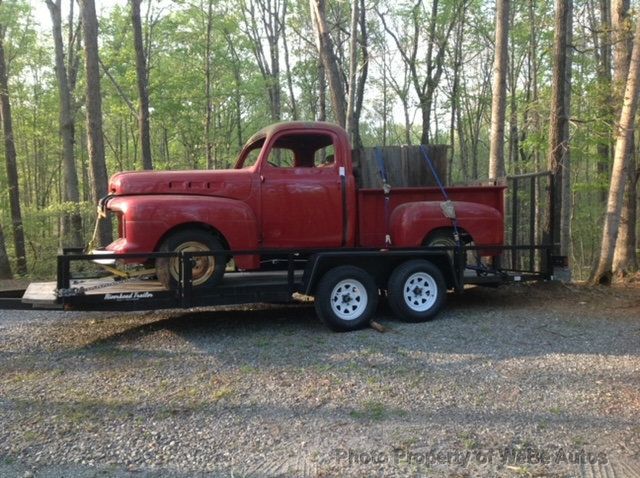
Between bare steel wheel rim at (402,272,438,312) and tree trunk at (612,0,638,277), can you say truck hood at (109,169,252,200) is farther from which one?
tree trunk at (612,0,638,277)

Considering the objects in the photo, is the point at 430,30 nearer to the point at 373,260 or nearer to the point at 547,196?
the point at 547,196

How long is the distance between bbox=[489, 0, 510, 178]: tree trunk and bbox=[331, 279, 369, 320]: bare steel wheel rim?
6153 millimetres

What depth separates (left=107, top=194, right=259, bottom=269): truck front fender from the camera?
248 inches

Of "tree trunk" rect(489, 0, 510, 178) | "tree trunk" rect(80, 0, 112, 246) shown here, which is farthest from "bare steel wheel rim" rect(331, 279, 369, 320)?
"tree trunk" rect(80, 0, 112, 246)

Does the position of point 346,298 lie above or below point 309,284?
below

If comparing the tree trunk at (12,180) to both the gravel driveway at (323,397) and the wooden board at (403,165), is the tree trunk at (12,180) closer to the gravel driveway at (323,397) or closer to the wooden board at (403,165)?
the gravel driveway at (323,397)

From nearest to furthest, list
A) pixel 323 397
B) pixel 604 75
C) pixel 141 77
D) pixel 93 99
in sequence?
pixel 323 397 → pixel 93 99 → pixel 604 75 → pixel 141 77

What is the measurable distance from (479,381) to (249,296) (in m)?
2.93

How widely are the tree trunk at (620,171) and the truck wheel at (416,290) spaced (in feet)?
14.4

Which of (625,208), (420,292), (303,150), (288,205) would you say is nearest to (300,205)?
(288,205)

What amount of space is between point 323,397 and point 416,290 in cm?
290

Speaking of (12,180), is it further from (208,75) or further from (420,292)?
(420,292)

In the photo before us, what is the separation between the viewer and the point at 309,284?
263 inches

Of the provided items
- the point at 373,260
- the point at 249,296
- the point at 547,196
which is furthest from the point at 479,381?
the point at 547,196
